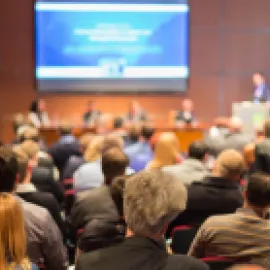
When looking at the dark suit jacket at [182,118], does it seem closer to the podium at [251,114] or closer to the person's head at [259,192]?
the podium at [251,114]

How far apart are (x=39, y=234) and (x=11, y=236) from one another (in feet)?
2.45

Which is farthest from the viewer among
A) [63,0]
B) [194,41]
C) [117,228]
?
[194,41]

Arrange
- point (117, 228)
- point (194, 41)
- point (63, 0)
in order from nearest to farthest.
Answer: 1. point (117, 228)
2. point (63, 0)
3. point (194, 41)

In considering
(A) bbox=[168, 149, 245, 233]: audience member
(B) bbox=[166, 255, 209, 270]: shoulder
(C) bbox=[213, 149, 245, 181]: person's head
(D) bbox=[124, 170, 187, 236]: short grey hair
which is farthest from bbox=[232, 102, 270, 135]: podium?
(B) bbox=[166, 255, 209, 270]: shoulder

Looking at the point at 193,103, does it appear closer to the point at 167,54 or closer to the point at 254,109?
the point at 167,54

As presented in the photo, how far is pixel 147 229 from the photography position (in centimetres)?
167

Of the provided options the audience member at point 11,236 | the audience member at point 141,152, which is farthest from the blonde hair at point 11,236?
the audience member at point 141,152

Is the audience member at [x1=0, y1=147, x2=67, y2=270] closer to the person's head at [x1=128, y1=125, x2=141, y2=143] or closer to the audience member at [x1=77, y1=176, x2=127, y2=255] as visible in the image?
the audience member at [x1=77, y1=176, x2=127, y2=255]

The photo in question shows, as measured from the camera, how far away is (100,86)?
36.1 ft

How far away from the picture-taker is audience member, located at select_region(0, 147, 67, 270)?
2465 mm

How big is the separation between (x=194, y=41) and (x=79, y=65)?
2.63m

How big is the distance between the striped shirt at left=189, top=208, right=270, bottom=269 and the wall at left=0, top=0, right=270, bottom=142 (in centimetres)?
893

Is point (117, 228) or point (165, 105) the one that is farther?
point (165, 105)

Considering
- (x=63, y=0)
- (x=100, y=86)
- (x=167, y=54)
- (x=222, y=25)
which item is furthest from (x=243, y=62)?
(x=63, y=0)
